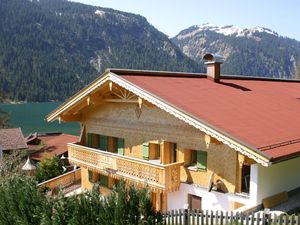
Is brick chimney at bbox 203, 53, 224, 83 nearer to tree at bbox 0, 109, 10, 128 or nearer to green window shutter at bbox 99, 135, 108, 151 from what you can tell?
green window shutter at bbox 99, 135, 108, 151

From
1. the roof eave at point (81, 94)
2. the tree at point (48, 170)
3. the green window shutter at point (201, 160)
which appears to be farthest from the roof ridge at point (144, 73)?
the tree at point (48, 170)

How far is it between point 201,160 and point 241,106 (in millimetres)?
2733

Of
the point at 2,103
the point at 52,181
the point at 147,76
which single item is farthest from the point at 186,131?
the point at 2,103

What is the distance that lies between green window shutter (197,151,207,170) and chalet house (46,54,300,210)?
0.13 ft

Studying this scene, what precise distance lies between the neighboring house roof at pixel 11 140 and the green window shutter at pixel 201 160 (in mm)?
35442

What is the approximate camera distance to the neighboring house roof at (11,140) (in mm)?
47844

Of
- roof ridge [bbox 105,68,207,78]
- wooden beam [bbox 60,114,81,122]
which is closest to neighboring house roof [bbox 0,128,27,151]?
wooden beam [bbox 60,114,81,122]

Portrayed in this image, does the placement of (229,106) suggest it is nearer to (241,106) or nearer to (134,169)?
(241,106)

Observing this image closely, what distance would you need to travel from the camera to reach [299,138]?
13.8 m

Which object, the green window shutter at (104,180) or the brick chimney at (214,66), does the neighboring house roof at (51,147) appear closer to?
the green window shutter at (104,180)

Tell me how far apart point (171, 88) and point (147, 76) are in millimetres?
1750

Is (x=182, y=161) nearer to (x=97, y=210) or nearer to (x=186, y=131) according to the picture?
(x=186, y=131)

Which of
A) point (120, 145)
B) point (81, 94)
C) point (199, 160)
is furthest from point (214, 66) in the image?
point (81, 94)

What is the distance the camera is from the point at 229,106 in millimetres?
15734
